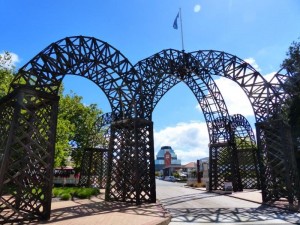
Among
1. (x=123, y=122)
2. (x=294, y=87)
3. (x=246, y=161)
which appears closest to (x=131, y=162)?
(x=123, y=122)

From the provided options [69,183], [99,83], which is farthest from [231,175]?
[69,183]

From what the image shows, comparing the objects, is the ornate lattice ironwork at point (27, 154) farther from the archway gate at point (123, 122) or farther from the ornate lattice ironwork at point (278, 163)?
the ornate lattice ironwork at point (278, 163)

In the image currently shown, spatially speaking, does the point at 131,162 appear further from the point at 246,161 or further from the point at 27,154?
the point at 246,161

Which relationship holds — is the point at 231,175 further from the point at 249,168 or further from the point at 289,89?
the point at 289,89

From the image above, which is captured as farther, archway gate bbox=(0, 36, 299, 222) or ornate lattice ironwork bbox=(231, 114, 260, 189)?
ornate lattice ironwork bbox=(231, 114, 260, 189)

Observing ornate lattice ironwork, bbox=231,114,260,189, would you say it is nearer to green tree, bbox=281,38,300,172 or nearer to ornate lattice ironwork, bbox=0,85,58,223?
green tree, bbox=281,38,300,172

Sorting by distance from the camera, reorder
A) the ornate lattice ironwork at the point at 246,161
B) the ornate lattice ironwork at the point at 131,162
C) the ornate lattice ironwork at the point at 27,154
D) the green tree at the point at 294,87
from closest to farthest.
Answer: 1. the ornate lattice ironwork at the point at 27,154
2. the ornate lattice ironwork at the point at 131,162
3. the green tree at the point at 294,87
4. the ornate lattice ironwork at the point at 246,161

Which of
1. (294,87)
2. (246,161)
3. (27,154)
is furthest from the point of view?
(246,161)

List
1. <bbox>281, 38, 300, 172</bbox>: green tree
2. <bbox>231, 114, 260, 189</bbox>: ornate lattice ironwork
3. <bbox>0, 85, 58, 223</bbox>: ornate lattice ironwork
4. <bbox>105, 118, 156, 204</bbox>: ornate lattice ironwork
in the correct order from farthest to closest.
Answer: <bbox>231, 114, 260, 189</bbox>: ornate lattice ironwork < <bbox>281, 38, 300, 172</bbox>: green tree < <bbox>105, 118, 156, 204</bbox>: ornate lattice ironwork < <bbox>0, 85, 58, 223</bbox>: ornate lattice ironwork

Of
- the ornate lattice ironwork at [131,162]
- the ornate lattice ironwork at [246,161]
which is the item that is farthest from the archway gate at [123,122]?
the ornate lattice ironwork at [246,161]

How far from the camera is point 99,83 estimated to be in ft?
55.0

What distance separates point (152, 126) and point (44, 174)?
24.9 ft

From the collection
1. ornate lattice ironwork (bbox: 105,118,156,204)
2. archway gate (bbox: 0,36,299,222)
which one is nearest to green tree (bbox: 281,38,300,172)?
archway gate (bbox: 0,36,299,222)

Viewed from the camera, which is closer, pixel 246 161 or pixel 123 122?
pixel 123 122
